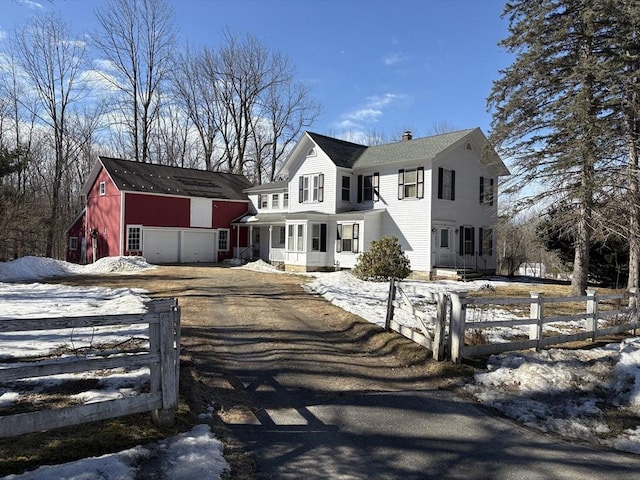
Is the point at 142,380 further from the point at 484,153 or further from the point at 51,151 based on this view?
the point at 51,151

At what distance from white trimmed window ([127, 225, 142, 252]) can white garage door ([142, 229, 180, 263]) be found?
28 cm

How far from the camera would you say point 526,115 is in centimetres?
1702

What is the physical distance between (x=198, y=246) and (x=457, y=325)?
26.1 metres

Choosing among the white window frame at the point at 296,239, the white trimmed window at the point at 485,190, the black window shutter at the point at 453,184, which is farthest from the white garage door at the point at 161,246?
the white trimmed window at the point at 485,190

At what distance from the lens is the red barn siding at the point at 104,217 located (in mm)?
27891

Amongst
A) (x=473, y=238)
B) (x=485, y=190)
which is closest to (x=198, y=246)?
(x=473, y=238)

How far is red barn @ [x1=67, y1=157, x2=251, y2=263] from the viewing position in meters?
27.9

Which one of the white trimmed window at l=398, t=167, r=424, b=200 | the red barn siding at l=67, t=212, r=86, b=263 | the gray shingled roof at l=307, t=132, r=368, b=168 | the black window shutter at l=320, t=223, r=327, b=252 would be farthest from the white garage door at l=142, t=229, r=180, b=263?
the white trimmed window at l=398, t=167, r=424, b=200

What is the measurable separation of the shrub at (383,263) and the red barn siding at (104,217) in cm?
1685

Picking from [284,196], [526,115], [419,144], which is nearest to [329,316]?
[526,115]

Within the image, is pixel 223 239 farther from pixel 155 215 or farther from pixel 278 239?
pixel 155 215

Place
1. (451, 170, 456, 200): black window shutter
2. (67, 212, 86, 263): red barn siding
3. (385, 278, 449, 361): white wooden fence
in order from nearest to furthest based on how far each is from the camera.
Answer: (385, 278, 449, 361): white wooden fence, (451, 170, 456, 200): black window shutter, (67, 212, 86, 263): red barn siding

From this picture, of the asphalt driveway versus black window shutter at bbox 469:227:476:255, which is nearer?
the asphalt driveway

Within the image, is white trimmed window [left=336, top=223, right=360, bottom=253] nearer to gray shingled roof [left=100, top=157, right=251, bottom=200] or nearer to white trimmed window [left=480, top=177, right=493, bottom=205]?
white trimmed window [left=480, top=177, right=493, bottom=205]
